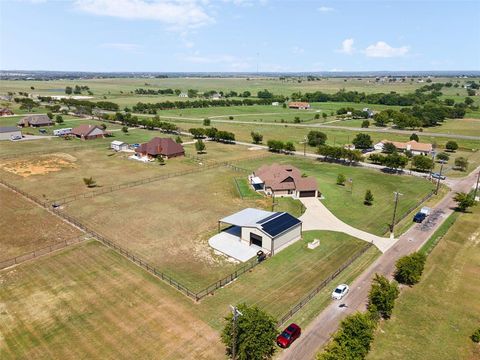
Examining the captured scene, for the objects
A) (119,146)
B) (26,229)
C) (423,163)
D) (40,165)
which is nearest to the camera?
(26,229)

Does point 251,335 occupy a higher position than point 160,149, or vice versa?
point 251,335

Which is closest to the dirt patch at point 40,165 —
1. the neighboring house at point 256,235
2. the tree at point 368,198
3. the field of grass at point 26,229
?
the field of grass at point 26,229

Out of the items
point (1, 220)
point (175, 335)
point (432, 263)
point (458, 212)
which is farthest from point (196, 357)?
point (458, 212)

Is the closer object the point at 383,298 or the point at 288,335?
the point at 288,335

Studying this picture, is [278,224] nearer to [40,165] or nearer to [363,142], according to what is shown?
[40,165]

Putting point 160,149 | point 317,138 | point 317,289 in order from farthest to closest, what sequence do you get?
point 317,138, point 160,149, point 317,289

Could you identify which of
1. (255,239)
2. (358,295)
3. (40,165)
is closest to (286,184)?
(255,239)

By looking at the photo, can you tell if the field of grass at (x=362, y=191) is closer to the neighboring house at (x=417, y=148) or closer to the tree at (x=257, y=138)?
the tree at (x=257, y=138)
